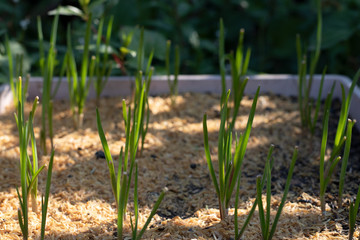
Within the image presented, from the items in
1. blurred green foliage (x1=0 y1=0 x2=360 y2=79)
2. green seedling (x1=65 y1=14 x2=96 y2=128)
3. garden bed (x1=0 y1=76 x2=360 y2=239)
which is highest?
blurred green foliage (x1=0 y1=0 x2=360 y2=79)

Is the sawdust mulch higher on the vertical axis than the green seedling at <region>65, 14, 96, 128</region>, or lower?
lower

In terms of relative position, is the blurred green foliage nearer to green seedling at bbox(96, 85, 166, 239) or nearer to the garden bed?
the garden bed

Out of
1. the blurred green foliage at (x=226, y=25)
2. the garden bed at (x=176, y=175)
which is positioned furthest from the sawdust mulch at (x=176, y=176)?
the blurred green foliage at (x=226, y=25)

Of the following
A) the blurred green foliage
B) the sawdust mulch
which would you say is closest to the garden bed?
the sawdust mulch

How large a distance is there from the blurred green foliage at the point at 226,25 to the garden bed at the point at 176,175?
49 cm

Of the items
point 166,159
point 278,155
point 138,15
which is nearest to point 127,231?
point 166,159

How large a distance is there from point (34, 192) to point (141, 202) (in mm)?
262

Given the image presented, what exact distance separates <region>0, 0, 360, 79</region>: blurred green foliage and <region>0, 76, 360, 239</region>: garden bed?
1.60 ft

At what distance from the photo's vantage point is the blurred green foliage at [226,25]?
205 centimetres

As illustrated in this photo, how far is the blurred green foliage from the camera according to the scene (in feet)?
6.74

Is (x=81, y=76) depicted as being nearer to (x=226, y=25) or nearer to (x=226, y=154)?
(x=226, y=154)

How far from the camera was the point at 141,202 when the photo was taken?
1.11 m

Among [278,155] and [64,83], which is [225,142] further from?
[64,83]

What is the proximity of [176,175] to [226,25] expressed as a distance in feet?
4.22
